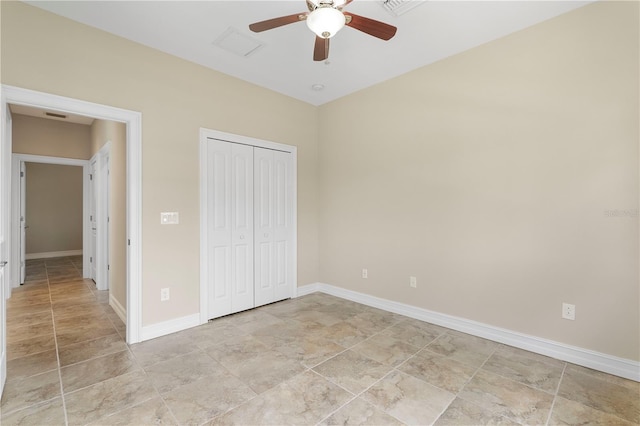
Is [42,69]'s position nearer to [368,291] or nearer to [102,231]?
[102,231]

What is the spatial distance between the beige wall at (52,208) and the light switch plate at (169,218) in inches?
283

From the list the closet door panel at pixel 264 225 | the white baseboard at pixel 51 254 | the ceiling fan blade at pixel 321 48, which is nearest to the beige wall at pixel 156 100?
the closet door panel at pixel 264 225

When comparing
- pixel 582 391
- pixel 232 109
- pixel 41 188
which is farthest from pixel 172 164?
pixel 41 188

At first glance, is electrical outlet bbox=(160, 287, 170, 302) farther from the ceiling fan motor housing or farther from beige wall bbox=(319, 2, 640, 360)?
the ceiling fan motor housing

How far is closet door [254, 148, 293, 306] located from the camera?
3932mm

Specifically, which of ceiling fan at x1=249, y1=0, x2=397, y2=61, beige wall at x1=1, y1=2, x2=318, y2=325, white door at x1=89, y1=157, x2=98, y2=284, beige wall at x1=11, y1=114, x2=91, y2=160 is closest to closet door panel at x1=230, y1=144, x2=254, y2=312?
beige wall at x1=1, y1=2, x2=318, y2=325

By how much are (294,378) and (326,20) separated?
2.45 meters

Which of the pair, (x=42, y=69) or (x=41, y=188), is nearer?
(x=42, y=69)

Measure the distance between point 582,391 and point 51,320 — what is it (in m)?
5.11

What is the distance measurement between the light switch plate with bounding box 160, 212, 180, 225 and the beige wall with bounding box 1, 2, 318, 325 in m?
0.04

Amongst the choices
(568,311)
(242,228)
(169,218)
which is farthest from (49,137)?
Answer: (568,311)

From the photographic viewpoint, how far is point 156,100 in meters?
3.02

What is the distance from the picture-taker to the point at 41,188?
25.2 feet

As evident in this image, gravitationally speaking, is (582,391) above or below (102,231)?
below
